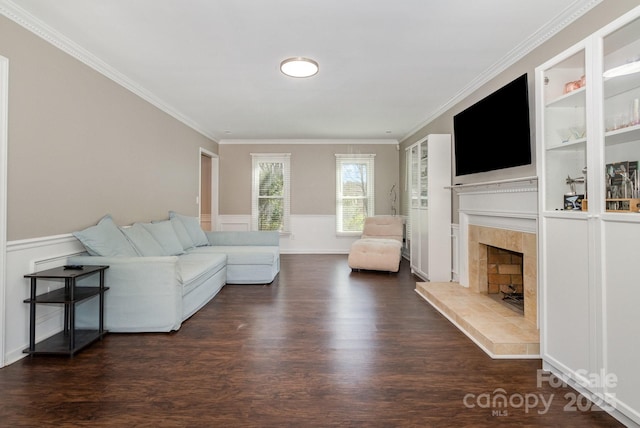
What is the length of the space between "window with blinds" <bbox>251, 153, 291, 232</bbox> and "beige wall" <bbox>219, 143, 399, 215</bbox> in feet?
0.45

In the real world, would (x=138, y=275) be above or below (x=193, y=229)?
below

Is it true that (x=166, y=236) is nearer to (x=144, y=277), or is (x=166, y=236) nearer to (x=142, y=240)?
(x=142, y=240)

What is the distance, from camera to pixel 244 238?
5113mm

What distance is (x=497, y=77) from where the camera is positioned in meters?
3.30

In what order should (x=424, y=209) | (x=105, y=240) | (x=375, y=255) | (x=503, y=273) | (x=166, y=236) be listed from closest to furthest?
(x=105, y=240), (x=503, y=273), (x=166, y=236), (x=424, y=209), (x=375, y=255)

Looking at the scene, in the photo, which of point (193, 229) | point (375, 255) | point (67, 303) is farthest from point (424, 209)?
point (67, 303)

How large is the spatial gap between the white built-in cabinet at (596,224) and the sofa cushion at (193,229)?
4.34 meters

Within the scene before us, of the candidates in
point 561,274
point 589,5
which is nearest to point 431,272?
point 561,274

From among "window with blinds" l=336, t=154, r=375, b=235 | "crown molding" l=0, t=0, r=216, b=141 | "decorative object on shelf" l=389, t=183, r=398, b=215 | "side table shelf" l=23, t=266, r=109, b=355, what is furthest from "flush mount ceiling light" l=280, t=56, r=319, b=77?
"decorative object on shelf" l=389, t=183, r=398, b=215

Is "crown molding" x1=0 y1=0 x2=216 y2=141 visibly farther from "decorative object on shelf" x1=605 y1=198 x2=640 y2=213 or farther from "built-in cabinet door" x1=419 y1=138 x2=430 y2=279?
"decorative object on shelf" x1=605 y1=198 x2=640 y2=213

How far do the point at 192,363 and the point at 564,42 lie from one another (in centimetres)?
368

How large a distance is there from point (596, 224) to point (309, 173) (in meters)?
5.75

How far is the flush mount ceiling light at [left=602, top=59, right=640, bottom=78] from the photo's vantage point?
1631 millimetres

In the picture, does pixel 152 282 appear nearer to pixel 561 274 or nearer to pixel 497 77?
pixel 561 274
